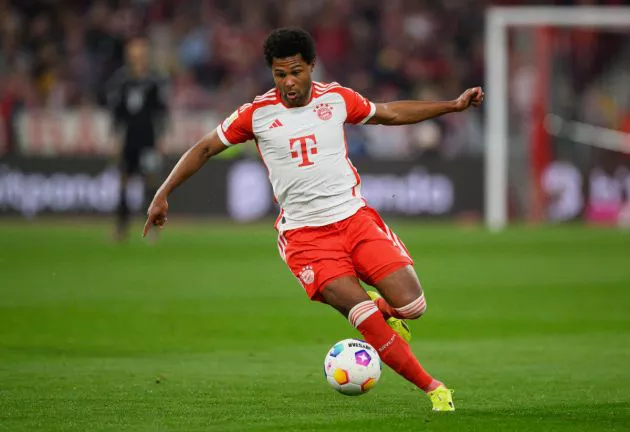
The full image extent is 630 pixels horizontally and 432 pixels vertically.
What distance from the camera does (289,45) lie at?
7.24 metres

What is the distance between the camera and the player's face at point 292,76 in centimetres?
728

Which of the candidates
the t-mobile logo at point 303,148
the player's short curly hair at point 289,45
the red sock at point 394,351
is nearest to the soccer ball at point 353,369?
the red sock at point 394,351

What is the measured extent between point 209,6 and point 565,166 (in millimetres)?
7955

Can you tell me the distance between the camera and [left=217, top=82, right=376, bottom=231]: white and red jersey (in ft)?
24.5

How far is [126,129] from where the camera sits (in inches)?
779

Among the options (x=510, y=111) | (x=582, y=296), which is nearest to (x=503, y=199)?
(x=510, y=111)

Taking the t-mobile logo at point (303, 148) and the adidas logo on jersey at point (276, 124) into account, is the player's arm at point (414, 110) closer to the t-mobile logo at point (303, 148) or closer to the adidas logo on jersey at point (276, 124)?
the t-mobile logo at point (303, 148)

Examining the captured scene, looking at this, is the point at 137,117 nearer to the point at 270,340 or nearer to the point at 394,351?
the point at 270,340

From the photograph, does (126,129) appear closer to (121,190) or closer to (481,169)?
(121,190)

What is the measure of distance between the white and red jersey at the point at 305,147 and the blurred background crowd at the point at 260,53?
16.0m

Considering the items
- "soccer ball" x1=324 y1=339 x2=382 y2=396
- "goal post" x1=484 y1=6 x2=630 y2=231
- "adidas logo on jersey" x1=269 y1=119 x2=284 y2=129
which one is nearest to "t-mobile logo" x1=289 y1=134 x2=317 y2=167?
"adidas logo on jersey" x1=269 y1=119 x2=284 y2=129

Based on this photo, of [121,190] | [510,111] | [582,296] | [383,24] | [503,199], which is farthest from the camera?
[383,24]

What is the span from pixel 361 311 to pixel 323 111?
1154 mm

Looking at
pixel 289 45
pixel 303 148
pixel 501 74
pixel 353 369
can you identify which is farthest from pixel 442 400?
pixel 501 74
